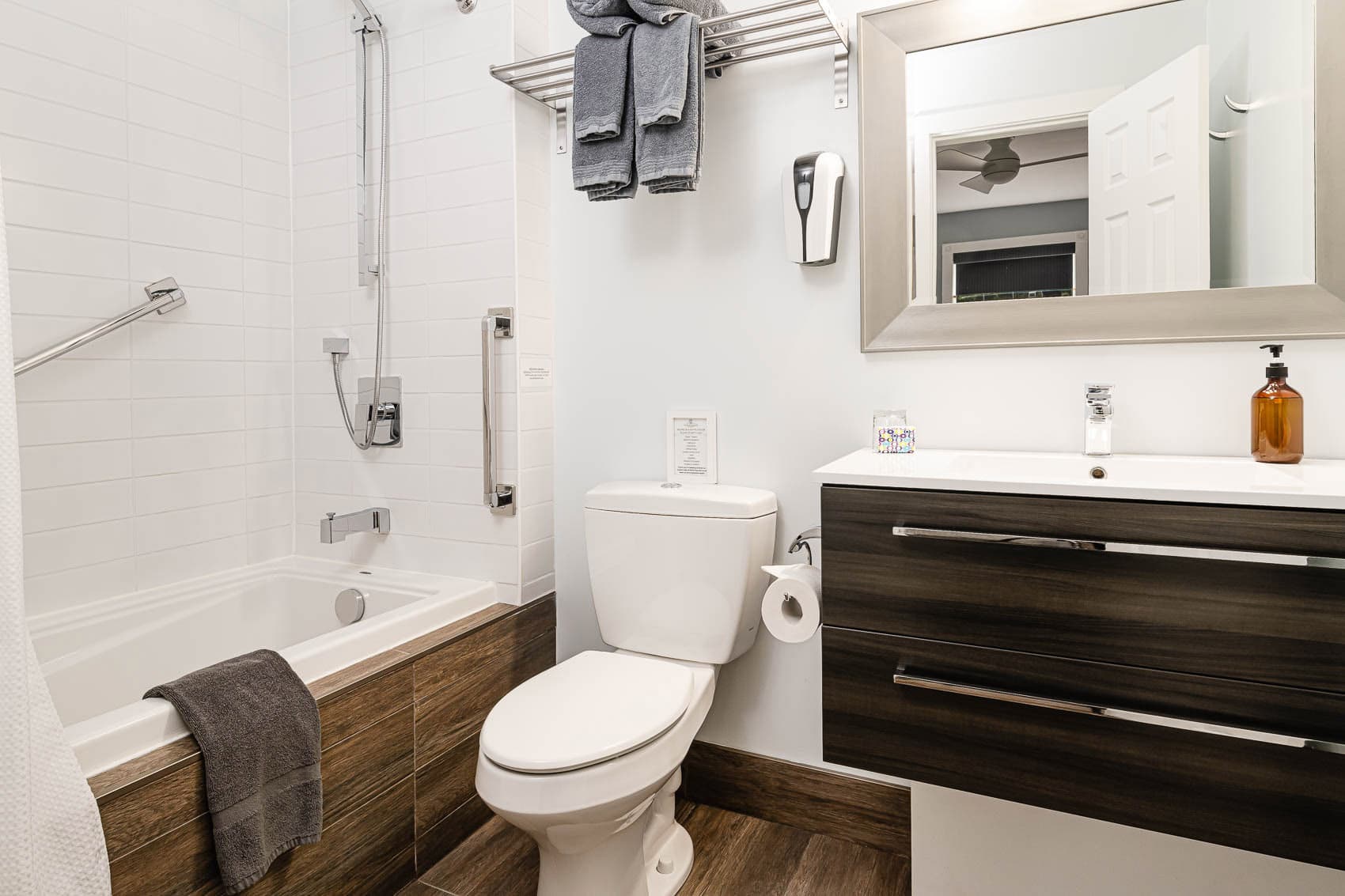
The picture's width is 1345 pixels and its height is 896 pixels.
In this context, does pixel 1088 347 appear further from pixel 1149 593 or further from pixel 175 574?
pixel 175 574

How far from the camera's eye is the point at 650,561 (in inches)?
67.1

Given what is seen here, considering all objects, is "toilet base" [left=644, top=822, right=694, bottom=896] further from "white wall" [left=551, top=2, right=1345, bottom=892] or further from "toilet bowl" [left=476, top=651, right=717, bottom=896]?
"white wall" [left=551, top=2, right=1345, bottom=892]

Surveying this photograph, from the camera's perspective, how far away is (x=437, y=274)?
1.99 metres

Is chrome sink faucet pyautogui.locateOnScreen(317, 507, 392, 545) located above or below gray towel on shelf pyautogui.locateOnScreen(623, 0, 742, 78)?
below

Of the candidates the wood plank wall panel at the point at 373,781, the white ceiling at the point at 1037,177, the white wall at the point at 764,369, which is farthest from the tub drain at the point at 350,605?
the white ceiling at the point at 1037,177

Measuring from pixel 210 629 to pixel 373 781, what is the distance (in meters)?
0.75

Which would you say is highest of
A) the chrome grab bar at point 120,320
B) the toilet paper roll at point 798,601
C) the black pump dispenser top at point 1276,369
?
the chrome grab bar at point 120,320

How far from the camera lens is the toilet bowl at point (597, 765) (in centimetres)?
124

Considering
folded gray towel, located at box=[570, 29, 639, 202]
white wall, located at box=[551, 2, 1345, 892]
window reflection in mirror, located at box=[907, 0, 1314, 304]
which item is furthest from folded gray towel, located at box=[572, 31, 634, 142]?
window reflection in mirror, located at box=[907, 0, 1314, 304]

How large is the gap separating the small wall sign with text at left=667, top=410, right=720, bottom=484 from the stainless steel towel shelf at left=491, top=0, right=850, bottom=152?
0.77 meters

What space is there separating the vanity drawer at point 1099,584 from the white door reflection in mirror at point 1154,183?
587mm

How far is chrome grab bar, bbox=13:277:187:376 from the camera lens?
1.62 m

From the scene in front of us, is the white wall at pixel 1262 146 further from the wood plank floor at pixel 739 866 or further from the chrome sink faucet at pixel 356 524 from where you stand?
the chrome sink faucet at pixel 356 524

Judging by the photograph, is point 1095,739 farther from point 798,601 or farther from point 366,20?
point 366,20
